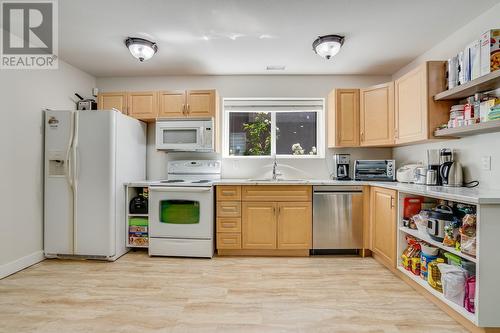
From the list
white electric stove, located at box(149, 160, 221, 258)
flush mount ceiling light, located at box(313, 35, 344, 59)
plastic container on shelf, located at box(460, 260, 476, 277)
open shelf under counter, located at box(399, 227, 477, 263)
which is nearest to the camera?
open shelf under counter, located at box(399, 227, 477, 263)

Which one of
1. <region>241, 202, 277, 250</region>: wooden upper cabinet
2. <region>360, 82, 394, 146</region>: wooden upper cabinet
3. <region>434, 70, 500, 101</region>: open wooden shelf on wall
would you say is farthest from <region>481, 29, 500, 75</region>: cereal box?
<region>241, 202, 277, 250</region>: wooden upper cabinet

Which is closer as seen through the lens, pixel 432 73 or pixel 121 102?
pixel 432 73

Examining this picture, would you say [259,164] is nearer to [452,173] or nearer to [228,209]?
[228,209]

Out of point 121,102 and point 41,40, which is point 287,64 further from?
point 41,40

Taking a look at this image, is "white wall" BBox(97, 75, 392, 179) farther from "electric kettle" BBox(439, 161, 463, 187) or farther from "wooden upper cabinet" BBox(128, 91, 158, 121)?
"electric kettle" BBox(439, 161, 463, 187)

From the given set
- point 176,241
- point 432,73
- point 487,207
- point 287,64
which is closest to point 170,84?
point 287,64

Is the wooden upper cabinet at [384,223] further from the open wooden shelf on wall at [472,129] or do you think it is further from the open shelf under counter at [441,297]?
the open wooden shelf on wall at [472,129]

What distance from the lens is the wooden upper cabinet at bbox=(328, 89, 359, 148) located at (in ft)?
10.6

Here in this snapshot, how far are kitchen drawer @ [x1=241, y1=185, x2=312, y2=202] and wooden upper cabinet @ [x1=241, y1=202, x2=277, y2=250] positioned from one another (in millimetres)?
73

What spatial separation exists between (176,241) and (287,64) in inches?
105

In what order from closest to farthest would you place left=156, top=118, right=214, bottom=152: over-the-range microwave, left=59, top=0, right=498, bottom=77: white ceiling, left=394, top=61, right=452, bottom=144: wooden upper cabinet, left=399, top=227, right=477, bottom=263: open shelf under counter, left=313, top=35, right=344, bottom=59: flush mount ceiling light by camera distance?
left=399, top=227, right=477, bottom=263: open shelf under counter, left=59, top=0, right=498, bottom=77: white ceiling, left=394, top=61, right=452, bottom=144: wooden upper cabinet, left=313, top=35, right=344, bottom=59: flush mount ceiling light, left=156, top=118, right=214, bottom=152: over-the-range microwave

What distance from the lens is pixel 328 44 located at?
2537 millimetres

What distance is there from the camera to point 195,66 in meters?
3.29

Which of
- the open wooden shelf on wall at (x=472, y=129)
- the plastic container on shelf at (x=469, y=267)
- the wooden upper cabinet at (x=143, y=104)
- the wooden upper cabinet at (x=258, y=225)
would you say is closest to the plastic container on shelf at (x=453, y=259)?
the plastic container on shelf at (x=469, y=267)
